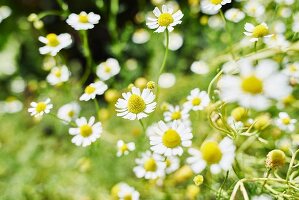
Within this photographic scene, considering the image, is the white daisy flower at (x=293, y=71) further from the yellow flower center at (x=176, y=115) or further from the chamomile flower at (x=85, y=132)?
the chamomile flower at (x=85, y=132)

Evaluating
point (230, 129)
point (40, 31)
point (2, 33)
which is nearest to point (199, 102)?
point (230, 129)

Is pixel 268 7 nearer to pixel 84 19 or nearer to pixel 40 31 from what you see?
pixel 84 19

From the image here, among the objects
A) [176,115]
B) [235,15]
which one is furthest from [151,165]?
[235,15]

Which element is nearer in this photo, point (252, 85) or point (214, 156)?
point (252, 85)

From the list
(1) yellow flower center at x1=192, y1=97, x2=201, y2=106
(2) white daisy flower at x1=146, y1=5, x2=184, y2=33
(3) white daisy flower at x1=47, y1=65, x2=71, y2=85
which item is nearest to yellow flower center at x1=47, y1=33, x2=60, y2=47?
(3) white daisy flower at x1=47, y1=65, x2=71, y2=85

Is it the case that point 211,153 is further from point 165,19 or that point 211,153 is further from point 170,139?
point 165,19

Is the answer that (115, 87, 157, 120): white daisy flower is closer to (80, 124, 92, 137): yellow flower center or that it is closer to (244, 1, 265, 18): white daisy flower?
(80, 124, 92, 137): yellow flower center
